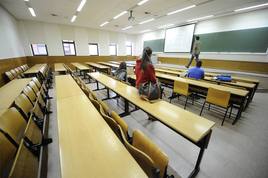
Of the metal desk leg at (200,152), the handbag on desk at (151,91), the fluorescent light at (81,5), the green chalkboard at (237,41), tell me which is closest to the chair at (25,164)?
the handbag on desk at (151,91)

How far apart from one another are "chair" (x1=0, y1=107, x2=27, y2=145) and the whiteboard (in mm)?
9274

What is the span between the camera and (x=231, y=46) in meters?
6.40

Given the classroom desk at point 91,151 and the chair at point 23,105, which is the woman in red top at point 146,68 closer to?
the classroom desk at point 91,151

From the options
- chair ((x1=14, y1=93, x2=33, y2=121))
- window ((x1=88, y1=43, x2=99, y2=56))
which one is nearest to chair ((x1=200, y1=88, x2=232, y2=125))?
chair ((x1=14, y1=93, x2=33, y2=121))

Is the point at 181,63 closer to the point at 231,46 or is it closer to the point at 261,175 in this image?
the point at 231,46

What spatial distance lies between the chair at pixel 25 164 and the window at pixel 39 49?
9.73 metres

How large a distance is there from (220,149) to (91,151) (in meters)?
2.09

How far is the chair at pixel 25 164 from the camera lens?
846 millimetres

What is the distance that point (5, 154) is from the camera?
106cm

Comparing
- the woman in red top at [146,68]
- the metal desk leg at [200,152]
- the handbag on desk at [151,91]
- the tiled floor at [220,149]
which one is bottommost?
the tiled floor at [220,149]

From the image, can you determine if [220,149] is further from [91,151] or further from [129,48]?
[129,48]

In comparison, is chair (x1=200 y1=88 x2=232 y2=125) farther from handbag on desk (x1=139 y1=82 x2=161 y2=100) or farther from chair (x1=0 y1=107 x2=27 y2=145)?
chair (x1=0 y1=107 x2=27 y2=145)

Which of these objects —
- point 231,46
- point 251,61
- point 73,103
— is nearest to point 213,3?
point 231,46

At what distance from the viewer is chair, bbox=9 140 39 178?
0.85 m
